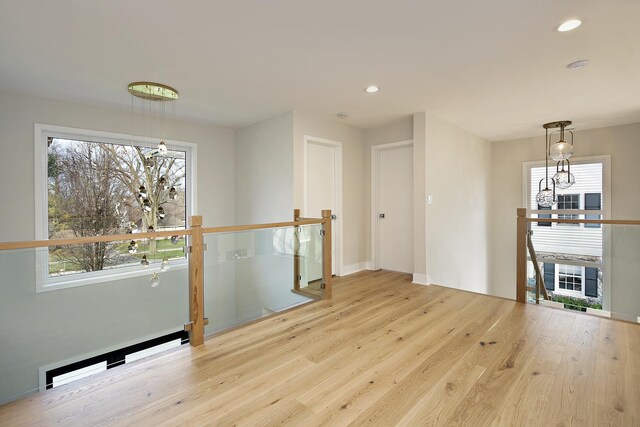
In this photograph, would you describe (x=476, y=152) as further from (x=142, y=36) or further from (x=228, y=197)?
(x=142, y=36)

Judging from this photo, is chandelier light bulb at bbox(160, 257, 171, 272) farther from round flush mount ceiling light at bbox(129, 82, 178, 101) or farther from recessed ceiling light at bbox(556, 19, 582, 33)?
recessed ceiling light at bbox(556, 19, 582, 33)

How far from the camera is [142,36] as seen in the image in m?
2.27

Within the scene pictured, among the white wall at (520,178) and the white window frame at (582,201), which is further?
the white window frame at (582,201)

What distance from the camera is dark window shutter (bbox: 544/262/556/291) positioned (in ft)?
12.1

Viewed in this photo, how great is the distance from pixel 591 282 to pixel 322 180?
3.61 m

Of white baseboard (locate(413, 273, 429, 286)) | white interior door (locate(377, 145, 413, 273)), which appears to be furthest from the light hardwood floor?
white interior door (locate(377, 145, 413, 273))

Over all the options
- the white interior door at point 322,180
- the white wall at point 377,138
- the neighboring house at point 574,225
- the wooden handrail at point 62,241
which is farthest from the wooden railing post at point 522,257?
the wooden handrail at point 62,241

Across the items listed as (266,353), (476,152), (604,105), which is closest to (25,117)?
(266,353)

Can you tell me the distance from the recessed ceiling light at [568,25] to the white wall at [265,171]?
2855 mm

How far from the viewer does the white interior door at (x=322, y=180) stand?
446 centimetres

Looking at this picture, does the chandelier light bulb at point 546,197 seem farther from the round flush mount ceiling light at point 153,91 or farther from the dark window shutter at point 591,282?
the round flush mount ceiling light at point 153,91

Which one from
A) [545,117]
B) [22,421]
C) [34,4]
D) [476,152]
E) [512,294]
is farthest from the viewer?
[512,294]

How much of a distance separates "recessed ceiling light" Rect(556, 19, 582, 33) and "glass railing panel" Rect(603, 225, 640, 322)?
2.13 meters

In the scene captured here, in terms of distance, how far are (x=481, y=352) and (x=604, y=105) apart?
3.77m
